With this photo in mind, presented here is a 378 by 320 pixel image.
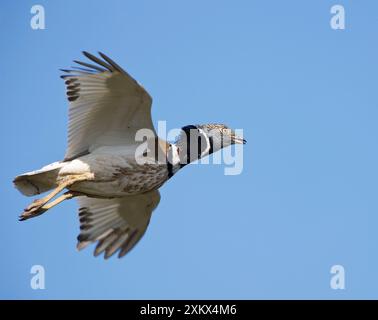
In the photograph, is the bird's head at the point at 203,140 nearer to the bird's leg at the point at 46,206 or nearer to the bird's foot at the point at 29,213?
the bird's leg at the point at 46,206

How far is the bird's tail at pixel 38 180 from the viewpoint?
466 inches

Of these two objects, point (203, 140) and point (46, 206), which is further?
point (203, 140)

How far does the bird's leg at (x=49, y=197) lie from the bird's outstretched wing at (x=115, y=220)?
1.00m

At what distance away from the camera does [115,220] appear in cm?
1293

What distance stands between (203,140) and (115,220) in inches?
64.6

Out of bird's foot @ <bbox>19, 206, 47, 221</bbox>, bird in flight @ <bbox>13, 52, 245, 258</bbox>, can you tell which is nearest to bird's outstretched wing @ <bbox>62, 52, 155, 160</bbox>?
bird in flight @ <bbox>13, 52, 245, 258</bbox>

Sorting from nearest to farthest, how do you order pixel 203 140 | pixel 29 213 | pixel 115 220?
1. pixel 29 213
2. pixel 203 140
3. pixel 115 220

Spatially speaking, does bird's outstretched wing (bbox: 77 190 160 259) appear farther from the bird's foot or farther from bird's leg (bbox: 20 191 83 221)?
the bird's foot

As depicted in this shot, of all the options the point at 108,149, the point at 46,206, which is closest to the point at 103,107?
the point at 108,149

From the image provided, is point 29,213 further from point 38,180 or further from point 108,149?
point 108,149

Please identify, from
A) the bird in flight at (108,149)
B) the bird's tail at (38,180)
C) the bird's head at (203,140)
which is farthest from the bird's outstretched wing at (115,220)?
the bird's tail at (38,180)

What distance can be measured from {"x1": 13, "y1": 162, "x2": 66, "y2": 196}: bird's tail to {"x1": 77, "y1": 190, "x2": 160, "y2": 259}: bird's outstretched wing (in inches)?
35.6
